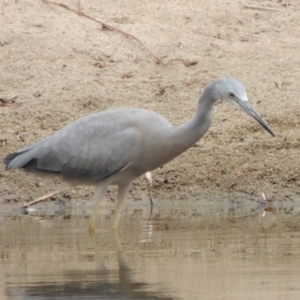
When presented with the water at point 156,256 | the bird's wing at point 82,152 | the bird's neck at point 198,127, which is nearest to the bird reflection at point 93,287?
the water at point 156,256

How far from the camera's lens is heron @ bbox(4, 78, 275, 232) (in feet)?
30.6

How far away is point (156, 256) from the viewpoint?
8250 millimetres

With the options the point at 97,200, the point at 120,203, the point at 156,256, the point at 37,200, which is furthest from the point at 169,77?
the point at 156,256

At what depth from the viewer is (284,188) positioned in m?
11.2

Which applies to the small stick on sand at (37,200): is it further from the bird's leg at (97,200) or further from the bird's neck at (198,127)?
the bird's neck at (198,127)

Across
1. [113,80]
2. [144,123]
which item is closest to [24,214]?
[144,123]

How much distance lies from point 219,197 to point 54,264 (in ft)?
11.1

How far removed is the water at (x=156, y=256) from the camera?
7.06m

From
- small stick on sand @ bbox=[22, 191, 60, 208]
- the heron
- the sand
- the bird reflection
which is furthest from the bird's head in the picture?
small stick on sand @ bbox=[22, 191, 60, 208]

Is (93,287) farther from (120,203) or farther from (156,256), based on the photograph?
(120,203)

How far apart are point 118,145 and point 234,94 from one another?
3.98 ft

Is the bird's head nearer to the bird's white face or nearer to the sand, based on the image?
the bird's white face

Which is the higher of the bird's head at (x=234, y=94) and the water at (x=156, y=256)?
the bird's head at (x=234, y=94)

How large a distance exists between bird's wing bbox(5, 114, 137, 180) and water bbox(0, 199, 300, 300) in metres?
0.47
